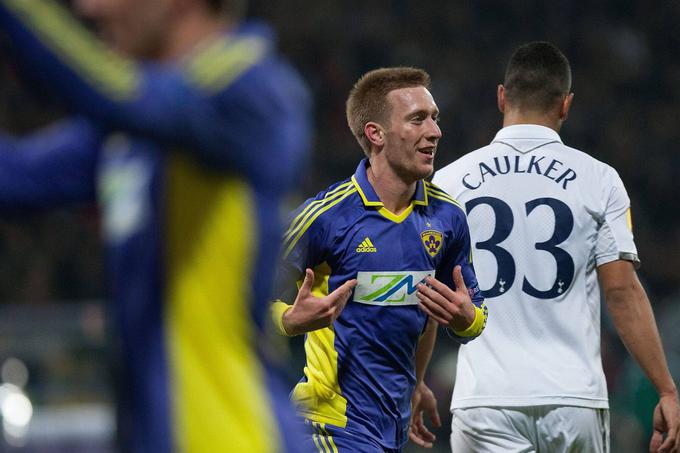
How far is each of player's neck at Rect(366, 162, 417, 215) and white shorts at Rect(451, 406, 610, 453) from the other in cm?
92

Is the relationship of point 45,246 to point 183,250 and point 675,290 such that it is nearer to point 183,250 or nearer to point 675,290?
point 675,290

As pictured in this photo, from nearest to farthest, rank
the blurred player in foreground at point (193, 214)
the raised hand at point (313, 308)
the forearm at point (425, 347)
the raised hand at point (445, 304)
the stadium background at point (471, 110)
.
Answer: the blurred player in foreground at point (193, 214), the raised hand at point (313, 308), the raised hand at point (445, 304), the forearm at point (425, 347), the stadium background at point (471, 110)

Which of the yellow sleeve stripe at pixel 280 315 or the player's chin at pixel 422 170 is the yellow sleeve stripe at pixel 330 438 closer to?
the yellow sleeve stripe at pixel 280 315

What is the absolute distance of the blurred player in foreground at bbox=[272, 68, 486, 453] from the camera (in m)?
4.62

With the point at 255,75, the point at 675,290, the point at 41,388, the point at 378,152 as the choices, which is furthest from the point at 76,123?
the point at 675,290

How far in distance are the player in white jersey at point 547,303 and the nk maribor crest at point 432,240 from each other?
0.96 ft

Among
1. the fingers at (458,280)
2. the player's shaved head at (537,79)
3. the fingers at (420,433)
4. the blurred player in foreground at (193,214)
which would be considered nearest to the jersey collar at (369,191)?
the fingers at (458,280)

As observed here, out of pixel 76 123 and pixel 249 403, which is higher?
pixel 76 123

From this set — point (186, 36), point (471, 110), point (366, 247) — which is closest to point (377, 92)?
point (366, 247)

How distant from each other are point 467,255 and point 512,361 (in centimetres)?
49

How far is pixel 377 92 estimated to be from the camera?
16.9ft

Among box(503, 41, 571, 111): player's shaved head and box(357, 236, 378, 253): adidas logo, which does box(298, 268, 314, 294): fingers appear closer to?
box(357, 236, 378, 253): adidas logo

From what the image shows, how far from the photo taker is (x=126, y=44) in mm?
1972

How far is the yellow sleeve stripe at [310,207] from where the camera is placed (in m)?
4.70
